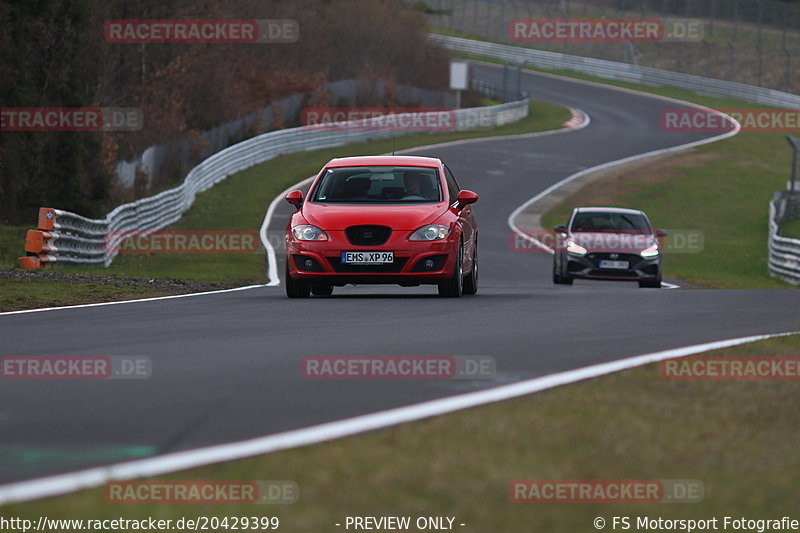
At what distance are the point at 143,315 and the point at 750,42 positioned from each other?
81.6 meters

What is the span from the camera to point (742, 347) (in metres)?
9.87

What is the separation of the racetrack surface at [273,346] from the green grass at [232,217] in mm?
3977

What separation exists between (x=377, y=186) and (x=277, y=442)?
10.7 metres

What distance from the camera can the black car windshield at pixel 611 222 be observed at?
23.8m

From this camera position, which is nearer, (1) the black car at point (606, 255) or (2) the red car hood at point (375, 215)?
(2) the red car hood at point (375, 215)

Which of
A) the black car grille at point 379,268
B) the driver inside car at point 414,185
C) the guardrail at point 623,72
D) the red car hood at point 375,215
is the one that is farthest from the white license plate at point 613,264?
the guardrail at point 623,72

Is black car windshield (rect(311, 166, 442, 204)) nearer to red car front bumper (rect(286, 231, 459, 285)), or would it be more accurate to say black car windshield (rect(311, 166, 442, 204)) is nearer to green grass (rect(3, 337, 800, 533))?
red car front bumper (rect(286, 231, 459, 285))

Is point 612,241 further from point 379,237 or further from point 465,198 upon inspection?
point 379,237

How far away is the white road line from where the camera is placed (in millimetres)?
5086

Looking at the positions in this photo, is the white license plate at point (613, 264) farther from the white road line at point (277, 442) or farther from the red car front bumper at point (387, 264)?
the white road line at point (277, 442)

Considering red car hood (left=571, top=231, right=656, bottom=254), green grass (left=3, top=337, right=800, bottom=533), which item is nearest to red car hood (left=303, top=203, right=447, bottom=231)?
red car hood (left=571, top=231, right=656, bottom=254)

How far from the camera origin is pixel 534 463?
18.2ft

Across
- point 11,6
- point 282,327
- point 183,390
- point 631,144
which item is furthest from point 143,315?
point 631,144

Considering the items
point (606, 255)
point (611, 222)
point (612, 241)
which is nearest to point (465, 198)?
point (606, 255)
